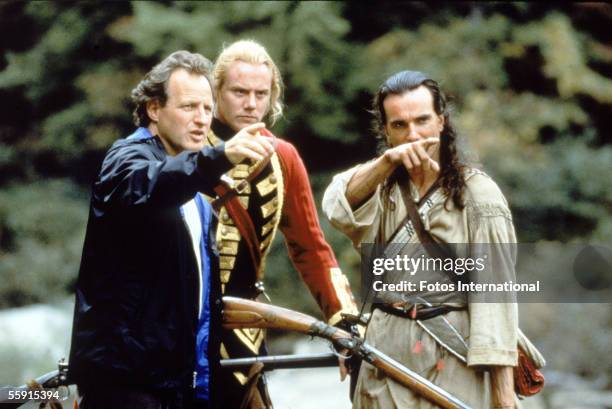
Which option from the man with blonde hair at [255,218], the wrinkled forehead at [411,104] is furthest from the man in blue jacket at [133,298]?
the man with blonde hair at [255,218]

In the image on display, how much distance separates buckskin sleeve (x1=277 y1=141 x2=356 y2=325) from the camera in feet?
15.7

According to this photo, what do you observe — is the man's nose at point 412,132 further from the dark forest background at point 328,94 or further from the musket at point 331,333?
the dark forest background at point 328,94

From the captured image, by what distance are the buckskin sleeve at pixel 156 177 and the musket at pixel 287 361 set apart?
1.32m

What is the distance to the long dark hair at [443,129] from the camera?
3629mm

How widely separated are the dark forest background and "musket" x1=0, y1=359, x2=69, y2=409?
6844 millimetres

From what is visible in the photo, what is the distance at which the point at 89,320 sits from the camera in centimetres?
329

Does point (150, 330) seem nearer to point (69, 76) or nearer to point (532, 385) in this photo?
point (532, 385)

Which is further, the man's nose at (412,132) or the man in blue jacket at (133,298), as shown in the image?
the man's nose at (412,132)

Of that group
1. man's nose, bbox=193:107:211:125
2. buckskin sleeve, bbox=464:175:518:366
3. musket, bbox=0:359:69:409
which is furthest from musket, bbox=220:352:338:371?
man's nose, bbox=193:107:211:125

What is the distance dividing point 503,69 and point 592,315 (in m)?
3.22

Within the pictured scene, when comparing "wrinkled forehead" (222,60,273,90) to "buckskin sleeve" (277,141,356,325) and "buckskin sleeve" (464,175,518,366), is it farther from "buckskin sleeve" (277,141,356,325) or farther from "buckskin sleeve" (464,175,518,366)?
"buckskin sleeve" (464,175,518,366)

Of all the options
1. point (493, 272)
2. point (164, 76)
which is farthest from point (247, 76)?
point (493, 272)

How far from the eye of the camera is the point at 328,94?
11484mm

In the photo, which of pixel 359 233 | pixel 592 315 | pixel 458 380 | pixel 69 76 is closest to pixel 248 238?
pixel 359 233
